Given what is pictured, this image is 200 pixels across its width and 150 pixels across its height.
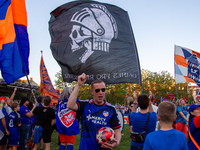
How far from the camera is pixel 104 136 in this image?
2818 millimetres

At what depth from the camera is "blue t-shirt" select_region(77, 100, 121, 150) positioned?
3014 millimetres

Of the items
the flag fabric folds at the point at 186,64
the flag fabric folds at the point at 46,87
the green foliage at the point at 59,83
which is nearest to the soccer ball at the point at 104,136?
the flag fabric folds at the point at 46,87

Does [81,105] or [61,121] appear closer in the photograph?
[81,105]

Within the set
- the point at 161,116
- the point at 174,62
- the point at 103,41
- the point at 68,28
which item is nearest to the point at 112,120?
the point at 161,116

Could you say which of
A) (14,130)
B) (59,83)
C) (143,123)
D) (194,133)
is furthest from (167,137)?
(59,83)

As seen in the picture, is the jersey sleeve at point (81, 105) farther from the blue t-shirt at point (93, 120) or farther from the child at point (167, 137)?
the child at point (167, 137)

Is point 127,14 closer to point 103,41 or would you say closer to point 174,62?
point 103,41

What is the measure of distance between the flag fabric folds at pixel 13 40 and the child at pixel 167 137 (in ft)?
16.8

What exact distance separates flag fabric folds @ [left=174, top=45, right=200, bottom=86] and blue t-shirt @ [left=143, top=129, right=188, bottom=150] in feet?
33.1

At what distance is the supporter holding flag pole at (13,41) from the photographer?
683 cm

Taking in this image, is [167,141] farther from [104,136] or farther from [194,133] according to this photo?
[194,133]

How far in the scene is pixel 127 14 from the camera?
6023 millimetres

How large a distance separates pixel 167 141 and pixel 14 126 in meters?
5.68

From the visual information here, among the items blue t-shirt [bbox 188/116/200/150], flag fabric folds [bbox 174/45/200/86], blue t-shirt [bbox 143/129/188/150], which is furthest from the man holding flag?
flag fabric folds [bbox 174/45/200/86]
